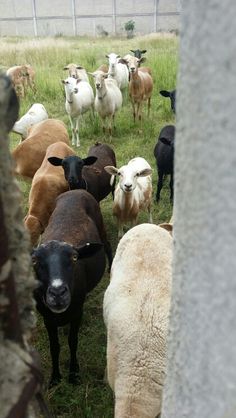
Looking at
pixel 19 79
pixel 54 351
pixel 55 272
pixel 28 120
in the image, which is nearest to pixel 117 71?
pixel 19 79

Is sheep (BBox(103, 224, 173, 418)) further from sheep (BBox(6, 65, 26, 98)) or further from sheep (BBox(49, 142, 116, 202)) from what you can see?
sheep (BBox(6, 65, 26, 98))

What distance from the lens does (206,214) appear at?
65cm

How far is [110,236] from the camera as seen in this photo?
632cm

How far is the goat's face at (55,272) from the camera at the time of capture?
10.3 ft

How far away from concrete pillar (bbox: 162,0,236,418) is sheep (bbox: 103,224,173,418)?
1857 mm

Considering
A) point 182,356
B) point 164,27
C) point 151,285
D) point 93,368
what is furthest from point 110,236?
point 164,27

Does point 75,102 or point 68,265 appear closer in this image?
point 68,265

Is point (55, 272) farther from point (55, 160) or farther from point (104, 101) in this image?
point (104, 101)

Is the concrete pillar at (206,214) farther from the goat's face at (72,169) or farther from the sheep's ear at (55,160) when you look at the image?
the sheep's ear at (55,160)

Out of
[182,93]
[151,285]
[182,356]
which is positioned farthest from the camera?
[151,285]

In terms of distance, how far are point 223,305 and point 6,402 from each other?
0.36 m

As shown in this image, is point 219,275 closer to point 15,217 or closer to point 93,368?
point 15,217

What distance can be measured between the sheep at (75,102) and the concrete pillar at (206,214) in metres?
8.76

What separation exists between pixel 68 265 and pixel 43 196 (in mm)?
2187
